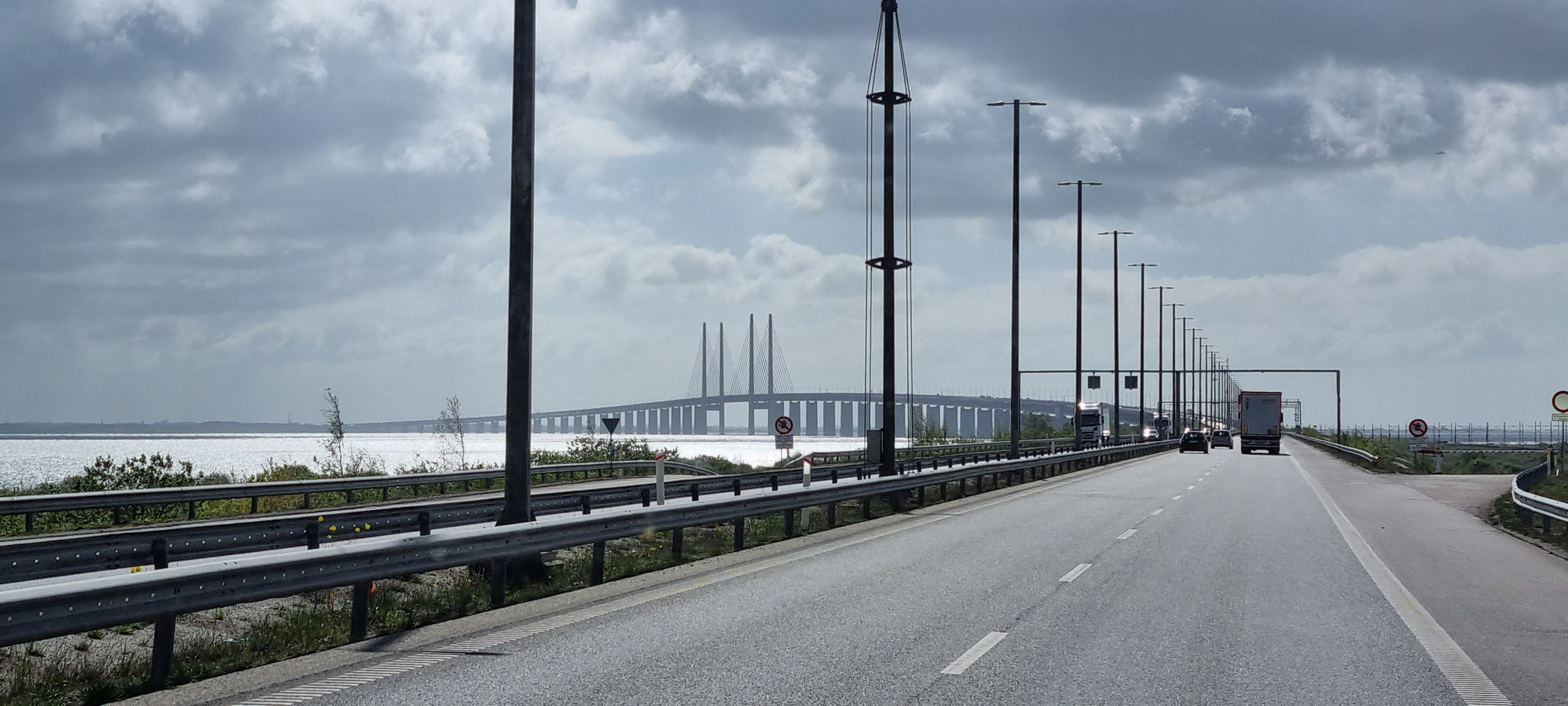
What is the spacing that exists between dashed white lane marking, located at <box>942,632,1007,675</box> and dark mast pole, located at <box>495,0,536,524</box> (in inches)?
211

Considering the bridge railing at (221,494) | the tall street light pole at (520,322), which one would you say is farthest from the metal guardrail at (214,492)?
the tall street light pole at (520,322)

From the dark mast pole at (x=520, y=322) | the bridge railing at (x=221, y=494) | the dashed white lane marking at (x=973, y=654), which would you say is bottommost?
the bridge railing at (x=221, y=494)

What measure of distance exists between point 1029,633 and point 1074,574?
4025 millimetres

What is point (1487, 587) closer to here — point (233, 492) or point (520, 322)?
point (520, 322)

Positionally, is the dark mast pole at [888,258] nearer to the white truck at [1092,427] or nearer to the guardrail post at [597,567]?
the guardrail post at [597,567]

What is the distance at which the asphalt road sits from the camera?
292 inches

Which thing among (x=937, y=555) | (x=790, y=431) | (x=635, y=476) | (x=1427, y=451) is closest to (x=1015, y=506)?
(x=790, y=431)

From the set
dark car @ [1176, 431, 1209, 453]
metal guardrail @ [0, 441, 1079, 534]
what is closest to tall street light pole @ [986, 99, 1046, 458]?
metal guardrail @ [0, 441, 1079, 534]

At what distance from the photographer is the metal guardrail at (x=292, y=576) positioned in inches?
277

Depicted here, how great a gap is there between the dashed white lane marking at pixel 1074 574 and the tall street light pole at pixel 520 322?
5399 millimetres

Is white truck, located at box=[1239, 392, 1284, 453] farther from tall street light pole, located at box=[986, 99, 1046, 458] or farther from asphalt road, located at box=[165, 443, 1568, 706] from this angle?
asphalt road, located at box=[165, 443, 1568, 706]

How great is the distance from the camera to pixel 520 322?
12.7m

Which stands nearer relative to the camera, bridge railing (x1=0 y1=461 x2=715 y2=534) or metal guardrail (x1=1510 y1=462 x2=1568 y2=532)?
metal guardrail (x1=1510 y1=462 x2=1568 y2=532)

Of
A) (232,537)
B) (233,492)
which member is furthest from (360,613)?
(233,492)
